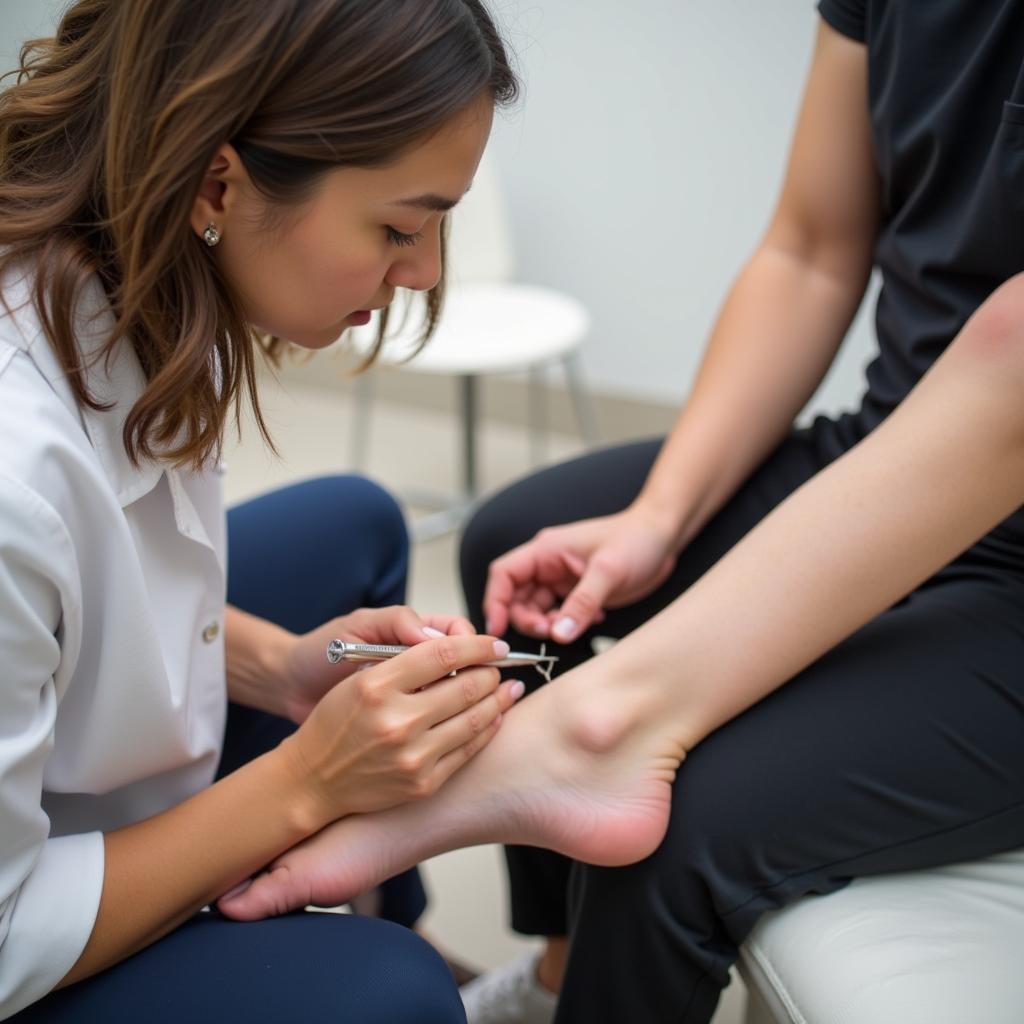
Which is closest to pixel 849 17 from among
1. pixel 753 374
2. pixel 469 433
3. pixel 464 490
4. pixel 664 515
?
pixel 753 374

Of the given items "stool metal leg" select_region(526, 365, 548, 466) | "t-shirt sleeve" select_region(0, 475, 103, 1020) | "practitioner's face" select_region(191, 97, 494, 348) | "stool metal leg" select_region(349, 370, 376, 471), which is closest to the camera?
"t-shirt sleeve" select_region(0, 475, 103, 1020)

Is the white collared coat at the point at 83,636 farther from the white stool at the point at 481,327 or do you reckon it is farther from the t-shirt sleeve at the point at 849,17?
the white stool at the point at 481,327

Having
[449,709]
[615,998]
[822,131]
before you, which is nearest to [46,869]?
[449,709]

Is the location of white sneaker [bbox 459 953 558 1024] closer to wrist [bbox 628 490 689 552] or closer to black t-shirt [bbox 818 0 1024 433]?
wrist [bbox 628 490 689 552]

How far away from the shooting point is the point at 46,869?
74cm

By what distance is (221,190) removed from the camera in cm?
76

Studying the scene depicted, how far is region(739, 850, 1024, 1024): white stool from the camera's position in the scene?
73 cm

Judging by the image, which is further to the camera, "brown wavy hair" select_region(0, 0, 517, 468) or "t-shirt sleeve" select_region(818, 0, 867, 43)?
A: "t-shirt sleeve" select_region(818, 0, 867, 43)

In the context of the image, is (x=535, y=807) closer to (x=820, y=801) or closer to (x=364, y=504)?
(x=820, y=801)

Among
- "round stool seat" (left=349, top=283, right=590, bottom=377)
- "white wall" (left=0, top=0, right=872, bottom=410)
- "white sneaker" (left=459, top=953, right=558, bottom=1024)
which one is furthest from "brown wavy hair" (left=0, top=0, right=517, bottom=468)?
"white wall" (left=0, top=0, right=872, bottom=410)

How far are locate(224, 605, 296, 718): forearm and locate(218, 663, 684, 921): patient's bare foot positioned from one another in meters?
0.19

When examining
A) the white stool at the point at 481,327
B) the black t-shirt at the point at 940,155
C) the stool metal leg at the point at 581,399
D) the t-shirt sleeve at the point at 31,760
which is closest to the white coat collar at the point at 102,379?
the t-shirt sleeve at the point at 31,760

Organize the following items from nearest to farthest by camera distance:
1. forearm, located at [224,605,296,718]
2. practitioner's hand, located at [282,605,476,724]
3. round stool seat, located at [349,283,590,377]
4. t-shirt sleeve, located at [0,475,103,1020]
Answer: t-shirt sleeve, located at [0,475,103,1020] → practitioner's hand, located at [282,605,476,724] → forearm, located at [224,605,296,718] → round stool seat, located at [349,283,590,377]

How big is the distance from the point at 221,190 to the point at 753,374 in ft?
2.03
